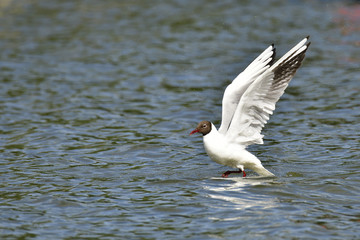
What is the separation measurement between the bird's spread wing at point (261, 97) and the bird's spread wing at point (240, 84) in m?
0.29

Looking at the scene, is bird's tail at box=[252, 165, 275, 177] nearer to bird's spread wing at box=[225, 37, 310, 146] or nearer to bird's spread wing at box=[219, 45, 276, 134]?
bird's spread wing at box=[225, 37, 310, 146]

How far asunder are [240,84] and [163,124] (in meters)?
4.16

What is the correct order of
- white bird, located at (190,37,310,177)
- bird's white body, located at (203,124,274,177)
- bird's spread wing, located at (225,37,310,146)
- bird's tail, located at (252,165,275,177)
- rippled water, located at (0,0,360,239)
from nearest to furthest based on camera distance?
rippled water, located at (0,0,360,239) < bird's spread wing, located at (225,37,310,146) < white bird, located at (190,37,310,177) < bird's white body, located at (203,124,274,177) < bird's tail, located at (252,165,275,177)

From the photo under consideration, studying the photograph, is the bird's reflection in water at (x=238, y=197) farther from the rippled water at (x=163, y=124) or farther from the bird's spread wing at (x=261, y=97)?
the bird's spread wing at (x=261, y=97)

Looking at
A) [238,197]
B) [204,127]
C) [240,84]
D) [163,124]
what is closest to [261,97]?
[240,84]

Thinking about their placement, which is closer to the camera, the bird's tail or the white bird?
the white bird

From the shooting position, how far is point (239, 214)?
8.55 metres

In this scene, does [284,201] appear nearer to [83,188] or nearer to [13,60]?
[83,188]

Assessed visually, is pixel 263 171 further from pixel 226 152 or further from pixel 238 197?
pixel 238 197

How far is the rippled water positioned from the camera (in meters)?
8.59

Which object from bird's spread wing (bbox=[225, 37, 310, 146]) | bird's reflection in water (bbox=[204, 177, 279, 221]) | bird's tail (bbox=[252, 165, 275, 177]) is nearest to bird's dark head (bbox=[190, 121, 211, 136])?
bird's spread wing (bbox=[225, 37, 310, 146])

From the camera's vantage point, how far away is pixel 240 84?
990 centimetres

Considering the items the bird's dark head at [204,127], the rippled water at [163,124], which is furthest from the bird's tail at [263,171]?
the bird's dark head at [204,127]

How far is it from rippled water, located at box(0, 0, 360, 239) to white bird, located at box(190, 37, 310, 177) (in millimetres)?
441
